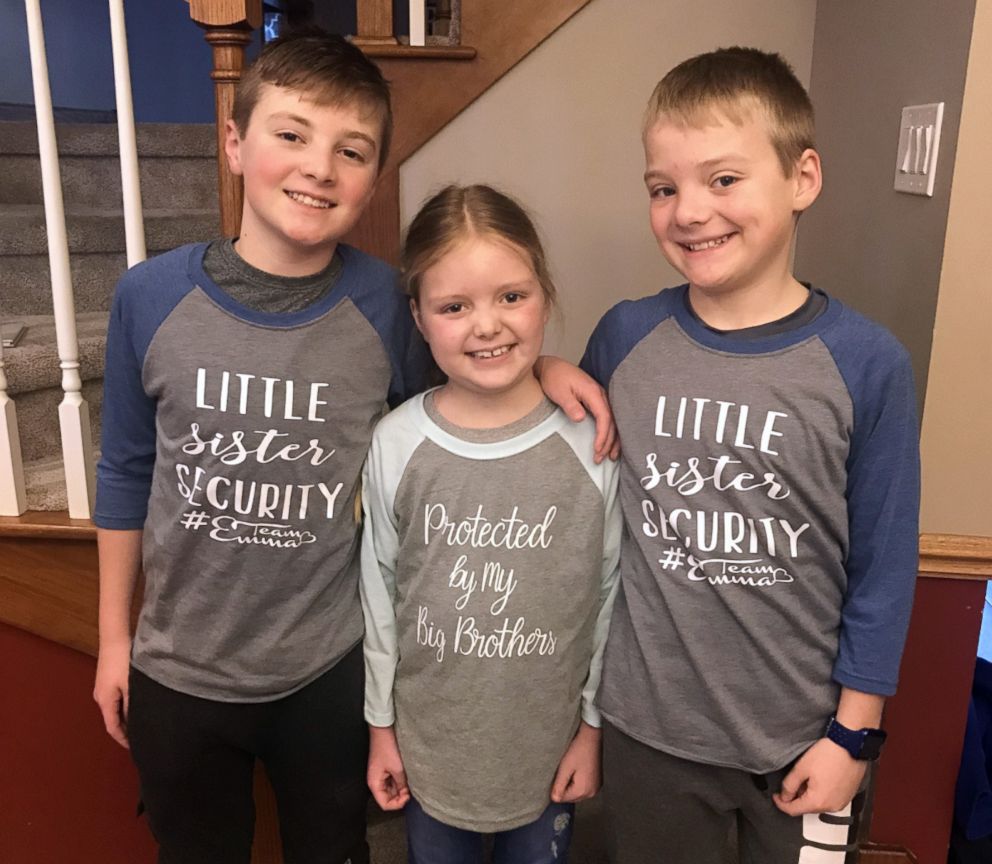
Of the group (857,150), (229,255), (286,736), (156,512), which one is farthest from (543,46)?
(286,736)

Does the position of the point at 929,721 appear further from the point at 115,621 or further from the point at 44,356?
the point at 44,356

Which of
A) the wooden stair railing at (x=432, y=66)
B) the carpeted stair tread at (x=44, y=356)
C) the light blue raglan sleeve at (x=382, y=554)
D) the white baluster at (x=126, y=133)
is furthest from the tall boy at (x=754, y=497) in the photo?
the carpeted stair tread at (x=44, y=356)

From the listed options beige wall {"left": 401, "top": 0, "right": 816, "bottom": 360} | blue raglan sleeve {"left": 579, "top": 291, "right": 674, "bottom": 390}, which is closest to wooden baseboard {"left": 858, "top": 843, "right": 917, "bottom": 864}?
blue raglan sleeve {"left": 579, "top": 291, "right": 674, "bottom": 390}

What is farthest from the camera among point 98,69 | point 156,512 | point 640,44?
point 98,69

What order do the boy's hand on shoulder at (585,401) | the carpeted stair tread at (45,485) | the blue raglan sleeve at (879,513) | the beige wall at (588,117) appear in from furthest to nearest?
the beige wall at (588,117) → the carpeted stair tread at (45,485) → the boy's hand on shoulder at (585,401) → the blue raglan sleeve at (879,513)

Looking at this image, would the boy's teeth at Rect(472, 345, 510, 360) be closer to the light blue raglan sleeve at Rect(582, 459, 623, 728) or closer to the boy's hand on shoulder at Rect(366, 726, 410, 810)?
the light blue raglan sleeve at Rect(582, 459, 623, 728)

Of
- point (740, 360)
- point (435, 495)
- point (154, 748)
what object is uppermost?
point (740, 360)

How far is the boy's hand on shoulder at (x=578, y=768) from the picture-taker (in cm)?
107

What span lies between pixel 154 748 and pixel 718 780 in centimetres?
66

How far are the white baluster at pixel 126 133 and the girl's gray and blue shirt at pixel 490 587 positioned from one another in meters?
0.48

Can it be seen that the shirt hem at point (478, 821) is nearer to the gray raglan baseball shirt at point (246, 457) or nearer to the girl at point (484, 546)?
A: the girl at point (484, 546)

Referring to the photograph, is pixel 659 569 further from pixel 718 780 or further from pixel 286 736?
pixel 286 736

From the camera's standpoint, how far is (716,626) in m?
0.97

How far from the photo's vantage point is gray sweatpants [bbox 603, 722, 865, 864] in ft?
3.27
